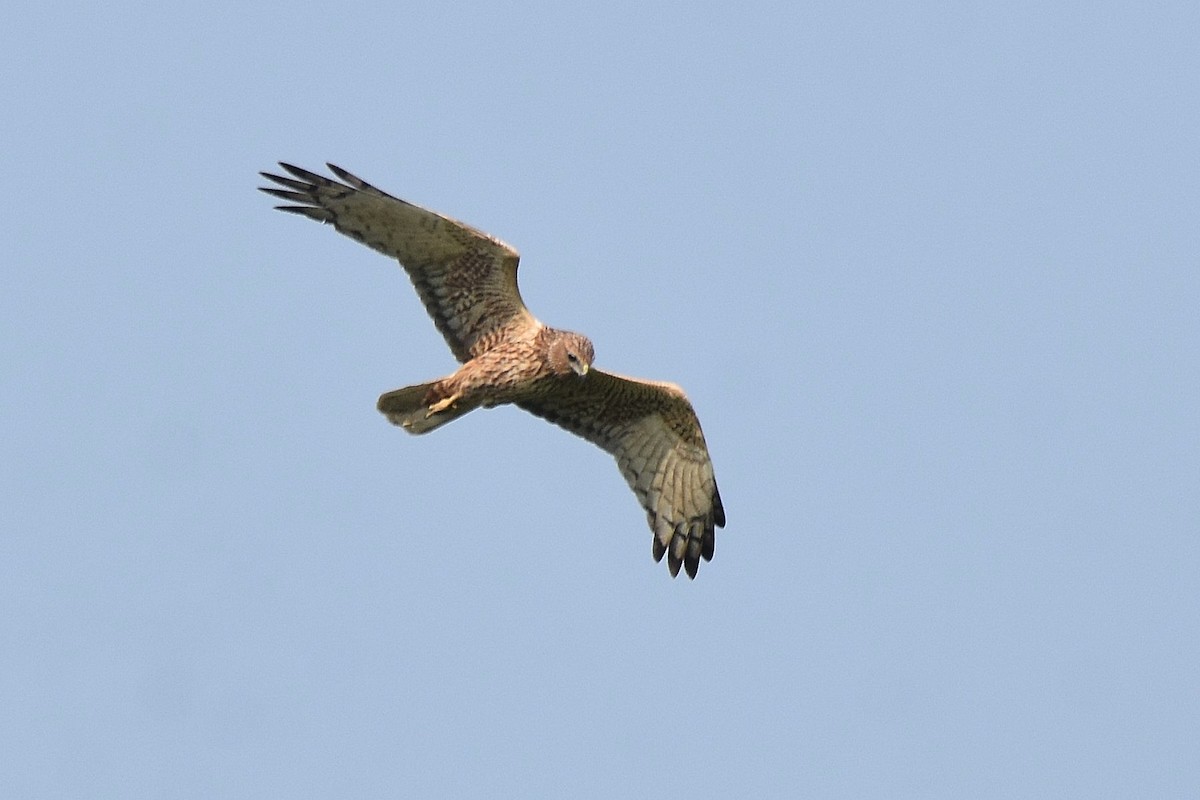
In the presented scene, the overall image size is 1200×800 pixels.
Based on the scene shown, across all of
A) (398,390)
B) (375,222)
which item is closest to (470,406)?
(398,390)

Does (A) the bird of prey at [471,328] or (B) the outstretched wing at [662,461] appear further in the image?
(B) the outstretched wing at [662,461]

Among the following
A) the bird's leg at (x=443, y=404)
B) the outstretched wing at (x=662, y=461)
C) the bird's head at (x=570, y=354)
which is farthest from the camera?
the outstretched wing at (x=662, y=461)

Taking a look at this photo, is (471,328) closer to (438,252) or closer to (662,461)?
(438,252)

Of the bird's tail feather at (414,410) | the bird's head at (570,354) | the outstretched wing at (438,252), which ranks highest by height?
the outstretched wing at (438,252)

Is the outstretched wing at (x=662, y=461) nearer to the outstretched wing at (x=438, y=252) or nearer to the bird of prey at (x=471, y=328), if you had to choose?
the bird of prey at (x=471, y=328)

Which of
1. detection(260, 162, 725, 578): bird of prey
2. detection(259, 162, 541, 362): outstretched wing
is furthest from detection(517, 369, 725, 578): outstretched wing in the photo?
detection(259, 162, 541, 362): outstretched wing

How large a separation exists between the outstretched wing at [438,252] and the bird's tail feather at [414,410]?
411 millimetres

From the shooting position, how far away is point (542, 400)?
1441 cm

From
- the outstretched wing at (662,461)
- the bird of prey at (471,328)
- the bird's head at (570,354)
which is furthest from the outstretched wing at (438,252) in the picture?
the outstretched wing at (662,461)

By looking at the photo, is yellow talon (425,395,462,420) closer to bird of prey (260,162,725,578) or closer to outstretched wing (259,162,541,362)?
bird of prey (260,162,725,578)

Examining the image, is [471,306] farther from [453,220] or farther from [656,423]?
[656,423]

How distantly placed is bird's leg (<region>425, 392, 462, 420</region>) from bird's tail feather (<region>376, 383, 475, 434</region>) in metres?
0.02

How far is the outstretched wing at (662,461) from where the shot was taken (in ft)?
47.6

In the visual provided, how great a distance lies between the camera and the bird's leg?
13604 mm
